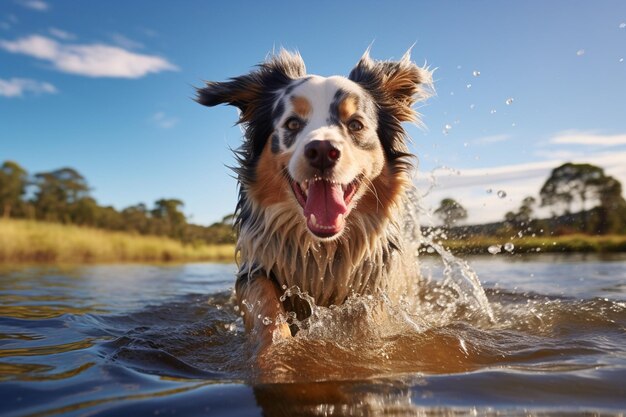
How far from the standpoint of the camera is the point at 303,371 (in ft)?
9.28

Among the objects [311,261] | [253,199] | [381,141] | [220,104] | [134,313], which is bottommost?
[134,313]

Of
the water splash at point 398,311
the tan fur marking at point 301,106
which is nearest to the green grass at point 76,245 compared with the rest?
the water splash at point 398,311

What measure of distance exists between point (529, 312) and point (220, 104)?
3.48 metres

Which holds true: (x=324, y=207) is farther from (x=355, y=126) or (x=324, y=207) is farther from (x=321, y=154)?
(x=355, y=126)

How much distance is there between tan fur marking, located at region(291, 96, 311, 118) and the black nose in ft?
1.78

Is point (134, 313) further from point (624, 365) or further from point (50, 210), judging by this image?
point (50, 210)

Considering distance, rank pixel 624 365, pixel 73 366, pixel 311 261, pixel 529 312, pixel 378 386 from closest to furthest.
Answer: pixel 378 386 < pixel 624 365 < pixel 73 366 < pixel 311 261 < pixel 529 312

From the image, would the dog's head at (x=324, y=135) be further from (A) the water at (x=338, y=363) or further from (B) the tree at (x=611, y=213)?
(B) the tree at (x=611, y=213)

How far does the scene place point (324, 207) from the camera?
3873mm

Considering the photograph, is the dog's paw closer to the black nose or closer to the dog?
the dog

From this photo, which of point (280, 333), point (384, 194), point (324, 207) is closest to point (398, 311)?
point (384, 194)

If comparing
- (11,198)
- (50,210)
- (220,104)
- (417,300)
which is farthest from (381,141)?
(50,210)

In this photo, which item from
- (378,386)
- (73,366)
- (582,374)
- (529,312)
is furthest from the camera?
(529,312)

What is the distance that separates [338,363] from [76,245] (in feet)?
59.9
